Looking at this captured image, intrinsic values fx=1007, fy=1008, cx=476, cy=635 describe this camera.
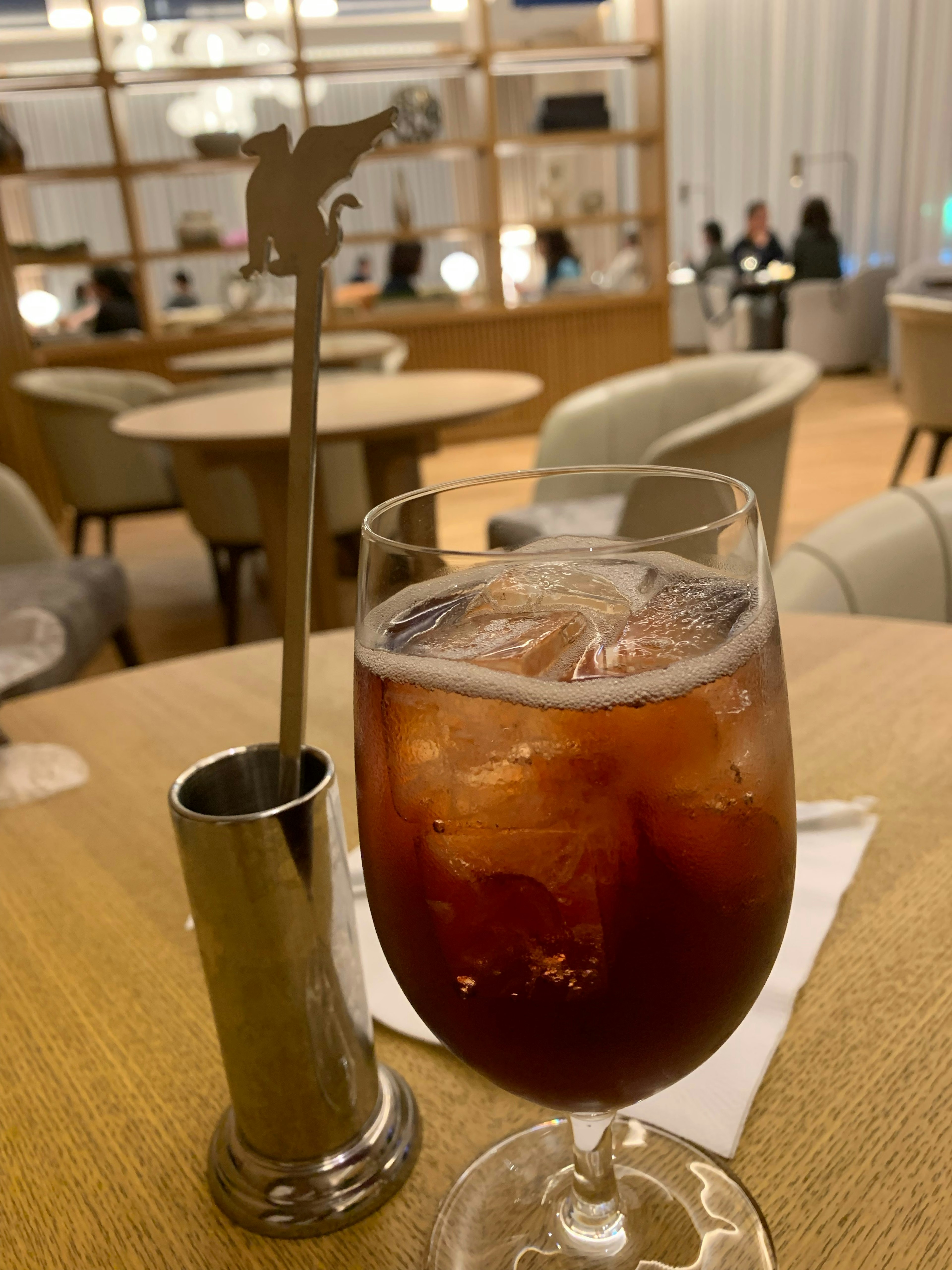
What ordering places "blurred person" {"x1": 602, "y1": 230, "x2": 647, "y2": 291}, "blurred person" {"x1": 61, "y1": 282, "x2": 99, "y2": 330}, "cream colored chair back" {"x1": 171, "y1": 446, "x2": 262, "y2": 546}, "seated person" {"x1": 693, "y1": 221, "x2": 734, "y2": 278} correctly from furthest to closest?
"seated person" {"x1": 693, "y1": 221, "x2": 734, "y2": 278}, "blurred person" {"x1": 602, "y1": 230, "x2": 647, "y2": 291}, "blurred person" {"x1": 61, "y1": 282, "x2": 99, "y2": 330}, "cream colored chair back" {"x1": 171, "y1": 446, "x2": 262, "y2": 546}

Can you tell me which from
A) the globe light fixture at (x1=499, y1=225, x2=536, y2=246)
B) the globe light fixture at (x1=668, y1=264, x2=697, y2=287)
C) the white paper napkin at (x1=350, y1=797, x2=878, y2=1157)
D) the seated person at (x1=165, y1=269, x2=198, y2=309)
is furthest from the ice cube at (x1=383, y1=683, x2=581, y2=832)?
the globe light fixture at (x1=668, y1=264, x2=697, y2=287)

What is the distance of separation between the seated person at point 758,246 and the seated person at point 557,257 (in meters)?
2.29

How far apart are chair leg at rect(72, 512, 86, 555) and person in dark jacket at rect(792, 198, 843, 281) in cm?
601

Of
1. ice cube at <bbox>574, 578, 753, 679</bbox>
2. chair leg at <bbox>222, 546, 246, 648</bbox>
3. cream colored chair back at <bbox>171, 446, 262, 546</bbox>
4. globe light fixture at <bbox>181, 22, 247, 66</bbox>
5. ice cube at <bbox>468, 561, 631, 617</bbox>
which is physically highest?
globe light fixture at <bbox>181, 22, 247, 66</bbox>

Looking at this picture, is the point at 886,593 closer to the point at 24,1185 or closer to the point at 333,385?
the point at 24,1185

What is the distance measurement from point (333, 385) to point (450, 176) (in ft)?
28.0

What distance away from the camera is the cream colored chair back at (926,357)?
11.4 ft

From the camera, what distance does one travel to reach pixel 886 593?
44.4 inches

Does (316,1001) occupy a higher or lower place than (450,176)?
lower

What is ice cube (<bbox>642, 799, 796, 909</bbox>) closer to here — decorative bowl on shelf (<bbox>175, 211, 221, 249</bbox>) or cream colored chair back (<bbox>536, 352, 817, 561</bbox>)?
cream colored chair back (<bbox>536, 352, 817, 561</bbox>)

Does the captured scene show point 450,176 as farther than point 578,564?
Yes

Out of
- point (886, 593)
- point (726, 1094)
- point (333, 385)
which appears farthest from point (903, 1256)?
point (333, 385)

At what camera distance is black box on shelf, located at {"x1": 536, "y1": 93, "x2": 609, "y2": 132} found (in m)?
5.81

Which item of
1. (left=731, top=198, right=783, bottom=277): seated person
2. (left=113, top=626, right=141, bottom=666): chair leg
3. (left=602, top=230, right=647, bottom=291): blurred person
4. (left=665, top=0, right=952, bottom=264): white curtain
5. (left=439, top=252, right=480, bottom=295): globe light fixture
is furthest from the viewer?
(left=731, top=198, right=783, bottom=277): seated person
